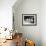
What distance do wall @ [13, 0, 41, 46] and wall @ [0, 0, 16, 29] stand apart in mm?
967

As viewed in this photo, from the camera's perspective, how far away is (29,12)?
5723 mm

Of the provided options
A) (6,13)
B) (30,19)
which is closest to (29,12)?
(30,19)

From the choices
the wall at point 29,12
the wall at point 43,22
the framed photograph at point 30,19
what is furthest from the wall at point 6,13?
the wall at point 43,22

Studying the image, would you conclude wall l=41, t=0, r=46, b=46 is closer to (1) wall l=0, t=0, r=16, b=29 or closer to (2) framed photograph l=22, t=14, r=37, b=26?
(2) framed photograph l=22, t=14, r=37, b=26

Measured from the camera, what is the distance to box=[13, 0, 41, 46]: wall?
5723mm

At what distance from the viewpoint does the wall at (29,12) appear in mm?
5723

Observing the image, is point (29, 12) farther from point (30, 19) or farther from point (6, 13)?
point (6, 13)

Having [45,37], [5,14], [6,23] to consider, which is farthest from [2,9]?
[45,37]

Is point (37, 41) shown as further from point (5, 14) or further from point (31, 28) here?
point (5, 14)

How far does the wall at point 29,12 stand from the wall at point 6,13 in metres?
0.97

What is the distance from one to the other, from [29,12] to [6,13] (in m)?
1.39

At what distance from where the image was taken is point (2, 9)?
4711mm

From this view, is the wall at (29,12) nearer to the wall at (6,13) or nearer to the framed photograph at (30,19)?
the framed photograph at (30,19)

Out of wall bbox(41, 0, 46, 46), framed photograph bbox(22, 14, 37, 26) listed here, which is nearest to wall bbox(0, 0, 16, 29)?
framed photograph bbox(22, 14, 37, 26)
